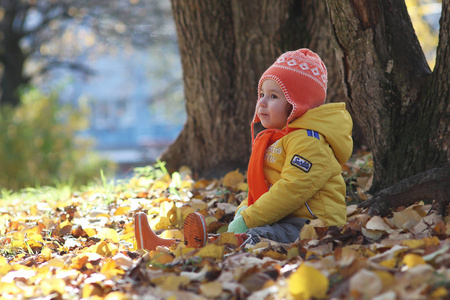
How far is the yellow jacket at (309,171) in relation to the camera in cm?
240

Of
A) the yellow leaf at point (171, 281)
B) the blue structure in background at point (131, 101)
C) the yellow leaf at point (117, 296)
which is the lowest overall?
the blue structure in background at point (131, 101)

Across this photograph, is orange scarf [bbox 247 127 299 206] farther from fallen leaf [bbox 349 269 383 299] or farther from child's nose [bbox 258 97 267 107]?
fallen leaf [bbox 349 269 383 299]

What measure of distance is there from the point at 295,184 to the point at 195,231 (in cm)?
55

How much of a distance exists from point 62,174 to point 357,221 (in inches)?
310

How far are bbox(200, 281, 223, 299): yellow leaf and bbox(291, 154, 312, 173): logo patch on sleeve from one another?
3.01 ft

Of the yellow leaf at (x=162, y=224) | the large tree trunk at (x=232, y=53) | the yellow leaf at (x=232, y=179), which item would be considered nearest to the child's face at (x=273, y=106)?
the yellow leaf at (x=162, y=224)

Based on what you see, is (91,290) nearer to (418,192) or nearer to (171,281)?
(171,281)

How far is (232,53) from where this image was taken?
182 inches

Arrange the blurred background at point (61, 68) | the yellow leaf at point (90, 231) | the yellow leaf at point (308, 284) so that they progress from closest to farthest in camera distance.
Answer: the yellow leaf at point (308, 284) → the yellow leaf at point (90, 231) → the blurred background at point (61, 68)

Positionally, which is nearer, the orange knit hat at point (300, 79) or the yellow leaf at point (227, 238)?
the yellow leaf at point (227, 238)

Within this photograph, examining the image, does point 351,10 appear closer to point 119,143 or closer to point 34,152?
point 34,152

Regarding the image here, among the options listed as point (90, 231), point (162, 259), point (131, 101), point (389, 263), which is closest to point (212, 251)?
point (162, 259)

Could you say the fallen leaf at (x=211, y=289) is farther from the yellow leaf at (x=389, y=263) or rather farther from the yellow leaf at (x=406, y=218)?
the yellow leaf at (x=406, y=218)

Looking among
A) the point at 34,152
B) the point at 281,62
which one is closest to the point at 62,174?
the point at 34,152
